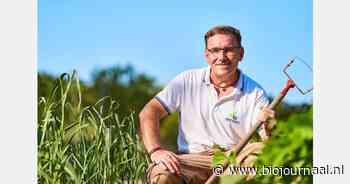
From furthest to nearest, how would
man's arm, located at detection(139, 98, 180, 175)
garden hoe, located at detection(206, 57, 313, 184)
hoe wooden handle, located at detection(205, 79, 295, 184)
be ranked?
man's arm, located at detection(139, 98, 180, 175) → garden hoe, located at detection(206, 57, 313, 184) → hoe wooden handle, located at detection(205, 79, 295, 184)

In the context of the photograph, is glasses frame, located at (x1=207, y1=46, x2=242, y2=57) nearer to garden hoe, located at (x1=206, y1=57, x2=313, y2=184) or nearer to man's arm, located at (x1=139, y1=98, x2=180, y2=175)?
garden hoe, located at (x1=206, y1=57, x2=313, y2=184)

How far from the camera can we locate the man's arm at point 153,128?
4.10 meters

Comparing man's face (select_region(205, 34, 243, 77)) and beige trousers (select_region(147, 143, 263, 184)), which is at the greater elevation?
man's face (select_region(205, 34, 243, 77))

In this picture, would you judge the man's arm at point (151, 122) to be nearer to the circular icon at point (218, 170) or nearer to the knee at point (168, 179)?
the knee at point (168, 179)

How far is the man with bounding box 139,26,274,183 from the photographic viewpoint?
4023mm

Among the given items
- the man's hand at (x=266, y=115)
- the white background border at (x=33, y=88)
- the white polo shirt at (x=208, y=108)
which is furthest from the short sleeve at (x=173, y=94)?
the white background border at (x=33, y=88)

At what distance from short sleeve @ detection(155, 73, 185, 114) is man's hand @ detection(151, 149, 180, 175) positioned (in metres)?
0.25

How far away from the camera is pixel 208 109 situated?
4.10 meters

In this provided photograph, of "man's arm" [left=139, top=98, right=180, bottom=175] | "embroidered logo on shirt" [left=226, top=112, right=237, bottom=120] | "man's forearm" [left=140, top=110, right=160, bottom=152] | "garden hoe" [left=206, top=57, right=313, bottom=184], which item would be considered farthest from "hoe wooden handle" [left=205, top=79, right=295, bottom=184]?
"man's forearm" [left=140, top=110, right=160, bottom=152]

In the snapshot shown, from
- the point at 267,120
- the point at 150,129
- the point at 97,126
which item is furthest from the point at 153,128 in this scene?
the point at 267,120

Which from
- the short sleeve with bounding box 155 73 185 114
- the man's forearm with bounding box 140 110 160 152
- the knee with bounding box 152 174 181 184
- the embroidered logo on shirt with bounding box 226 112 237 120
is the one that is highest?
the short sleeve with bounding box 155 73 185 114
